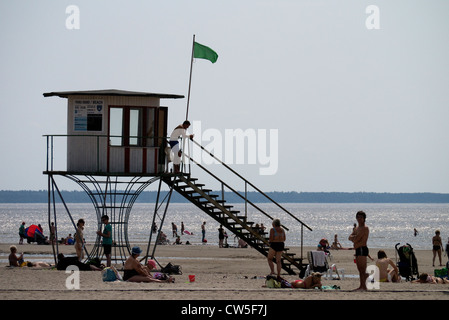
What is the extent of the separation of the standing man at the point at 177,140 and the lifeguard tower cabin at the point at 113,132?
0.40m

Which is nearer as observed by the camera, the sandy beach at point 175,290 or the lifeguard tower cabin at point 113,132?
the sandy beach at point 175,290

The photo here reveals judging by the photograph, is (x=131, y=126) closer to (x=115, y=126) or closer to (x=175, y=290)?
(x=115, y=126)

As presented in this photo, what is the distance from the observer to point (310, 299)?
16.8 meters

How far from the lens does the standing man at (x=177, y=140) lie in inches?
1032

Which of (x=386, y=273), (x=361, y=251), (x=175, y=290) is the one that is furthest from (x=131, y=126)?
(x=361, y=251)

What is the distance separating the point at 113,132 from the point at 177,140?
6.51 feet

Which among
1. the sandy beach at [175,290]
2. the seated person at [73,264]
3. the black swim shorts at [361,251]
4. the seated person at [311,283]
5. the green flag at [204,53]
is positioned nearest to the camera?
the sandy beach at [175,290]

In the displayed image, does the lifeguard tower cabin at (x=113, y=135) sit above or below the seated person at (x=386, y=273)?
above

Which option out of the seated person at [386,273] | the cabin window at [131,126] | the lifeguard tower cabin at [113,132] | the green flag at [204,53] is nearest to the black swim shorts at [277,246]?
the seated person at [386,273]

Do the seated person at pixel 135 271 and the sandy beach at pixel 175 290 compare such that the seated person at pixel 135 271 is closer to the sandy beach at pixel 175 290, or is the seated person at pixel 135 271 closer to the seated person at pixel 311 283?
Answer: the sandy beach at pixel 175 290

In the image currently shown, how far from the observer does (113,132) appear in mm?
26797

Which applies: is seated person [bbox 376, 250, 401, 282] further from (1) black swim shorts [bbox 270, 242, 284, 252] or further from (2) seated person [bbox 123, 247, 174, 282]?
(2) seated person [bbox 123, 247, 174, 282]

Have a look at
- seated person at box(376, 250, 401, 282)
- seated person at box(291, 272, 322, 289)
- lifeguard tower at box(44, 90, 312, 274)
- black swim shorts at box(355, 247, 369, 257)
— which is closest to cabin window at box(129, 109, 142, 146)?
lifeguard tower at box(44, 90, 312, 274)
